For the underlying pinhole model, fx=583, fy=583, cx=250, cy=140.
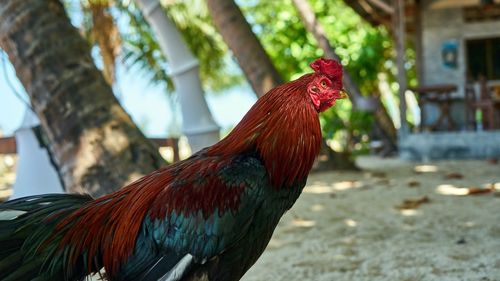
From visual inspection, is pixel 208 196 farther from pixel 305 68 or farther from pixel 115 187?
pixel 305 68

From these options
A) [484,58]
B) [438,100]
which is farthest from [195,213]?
[484,58]

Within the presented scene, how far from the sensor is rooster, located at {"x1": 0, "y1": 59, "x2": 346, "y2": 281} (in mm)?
2264

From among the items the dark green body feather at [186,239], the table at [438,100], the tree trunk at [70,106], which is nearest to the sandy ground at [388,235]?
the tree trunk at [70,106]

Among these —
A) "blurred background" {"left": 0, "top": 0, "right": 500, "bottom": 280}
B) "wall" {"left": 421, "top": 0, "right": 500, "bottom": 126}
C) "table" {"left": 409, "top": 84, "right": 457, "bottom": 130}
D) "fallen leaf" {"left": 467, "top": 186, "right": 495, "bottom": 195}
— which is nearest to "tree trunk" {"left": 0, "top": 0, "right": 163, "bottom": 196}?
"blurred background" {"left": 0, "top": 0, "right": 500, "bottom": 280}

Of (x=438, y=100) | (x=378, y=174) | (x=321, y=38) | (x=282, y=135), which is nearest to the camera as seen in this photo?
(x=282, y=135)

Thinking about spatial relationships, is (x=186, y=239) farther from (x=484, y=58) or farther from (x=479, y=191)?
(x=484, y=58)

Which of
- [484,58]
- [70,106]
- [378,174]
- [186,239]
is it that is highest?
[70,106]

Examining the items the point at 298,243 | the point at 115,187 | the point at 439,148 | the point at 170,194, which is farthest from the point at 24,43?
the point at 439,148

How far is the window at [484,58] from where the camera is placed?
15.2m

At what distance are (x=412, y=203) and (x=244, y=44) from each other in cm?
337

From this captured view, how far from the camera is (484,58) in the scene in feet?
50.3

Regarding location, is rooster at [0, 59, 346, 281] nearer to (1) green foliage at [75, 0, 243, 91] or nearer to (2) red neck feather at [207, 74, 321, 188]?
(2) red neck feather at [207, 74, 321, 188]

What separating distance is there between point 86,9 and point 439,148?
10869 millimetres

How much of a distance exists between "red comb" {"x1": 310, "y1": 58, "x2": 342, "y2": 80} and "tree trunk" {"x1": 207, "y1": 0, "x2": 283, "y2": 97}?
218 inches
